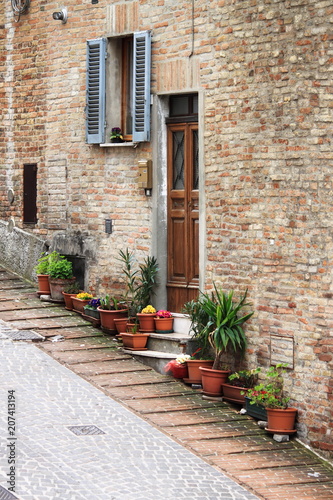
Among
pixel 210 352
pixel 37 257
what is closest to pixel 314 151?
pixel 210 352

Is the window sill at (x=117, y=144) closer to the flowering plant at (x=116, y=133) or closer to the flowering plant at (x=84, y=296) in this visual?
the flowering plant at (x=116, y=133)

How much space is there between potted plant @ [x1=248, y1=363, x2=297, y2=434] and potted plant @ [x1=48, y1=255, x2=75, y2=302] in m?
4.20

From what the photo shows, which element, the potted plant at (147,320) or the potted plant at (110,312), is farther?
the potted plant at (110,312)

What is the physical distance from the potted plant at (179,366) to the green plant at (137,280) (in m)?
1.28

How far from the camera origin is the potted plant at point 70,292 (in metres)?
14.0

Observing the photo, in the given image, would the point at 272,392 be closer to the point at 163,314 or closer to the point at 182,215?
the point at 163,314

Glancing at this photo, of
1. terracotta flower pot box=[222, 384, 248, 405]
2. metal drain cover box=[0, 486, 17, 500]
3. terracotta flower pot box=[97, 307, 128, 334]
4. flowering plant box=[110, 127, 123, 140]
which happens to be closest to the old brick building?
flowering plant box=[110, 127, 123, 140]

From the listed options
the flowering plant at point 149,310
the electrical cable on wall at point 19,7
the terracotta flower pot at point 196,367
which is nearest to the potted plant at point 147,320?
the flowering plant at point 149,310

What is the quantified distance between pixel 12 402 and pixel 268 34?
503 cm

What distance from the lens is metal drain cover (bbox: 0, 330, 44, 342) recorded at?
490 inches

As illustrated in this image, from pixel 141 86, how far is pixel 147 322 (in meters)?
3.18

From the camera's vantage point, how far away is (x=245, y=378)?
11.4m

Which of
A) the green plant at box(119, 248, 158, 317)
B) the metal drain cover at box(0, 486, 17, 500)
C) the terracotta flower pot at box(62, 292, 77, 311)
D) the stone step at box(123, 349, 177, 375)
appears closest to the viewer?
the metal drain cover at box(0, 486, 17, 500)

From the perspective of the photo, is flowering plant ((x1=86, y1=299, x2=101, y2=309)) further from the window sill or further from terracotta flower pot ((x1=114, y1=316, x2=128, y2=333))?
the window sill
